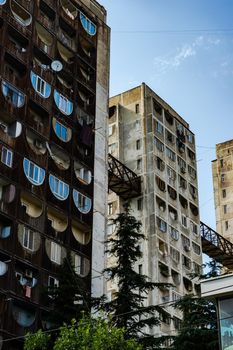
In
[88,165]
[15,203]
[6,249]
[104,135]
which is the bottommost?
[6,249]

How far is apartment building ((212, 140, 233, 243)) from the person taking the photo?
265 feet

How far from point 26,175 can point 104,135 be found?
33.2 ft

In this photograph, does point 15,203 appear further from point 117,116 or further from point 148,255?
point 117,116

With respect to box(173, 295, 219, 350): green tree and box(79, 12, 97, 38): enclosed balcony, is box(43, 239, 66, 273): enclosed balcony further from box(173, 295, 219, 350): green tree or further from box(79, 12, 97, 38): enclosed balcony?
→ box(79, 12, 97, 38): enclosed balcony

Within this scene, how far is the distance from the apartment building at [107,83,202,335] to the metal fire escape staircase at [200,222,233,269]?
15.5 ft

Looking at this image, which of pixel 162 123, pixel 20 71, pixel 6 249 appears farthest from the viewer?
pixel 162 123

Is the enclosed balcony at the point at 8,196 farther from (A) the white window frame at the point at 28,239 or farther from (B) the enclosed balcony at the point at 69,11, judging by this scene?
(B) the enclosed balcony at the point at 69,11

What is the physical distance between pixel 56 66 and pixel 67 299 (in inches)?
660

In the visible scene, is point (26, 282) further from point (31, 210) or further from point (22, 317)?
point (31, 210)

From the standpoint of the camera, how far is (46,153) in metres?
40.1

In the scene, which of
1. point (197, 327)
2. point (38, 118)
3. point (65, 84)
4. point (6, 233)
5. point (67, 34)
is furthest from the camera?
point (67, 34)

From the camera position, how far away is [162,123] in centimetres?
6272

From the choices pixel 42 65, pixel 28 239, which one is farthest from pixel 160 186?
pixel 28 239

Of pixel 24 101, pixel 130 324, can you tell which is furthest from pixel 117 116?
pixel 130 324
